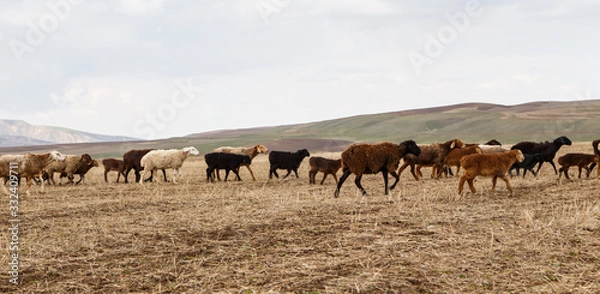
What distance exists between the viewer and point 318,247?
7871mm

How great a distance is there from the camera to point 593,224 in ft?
Answer: 28.4

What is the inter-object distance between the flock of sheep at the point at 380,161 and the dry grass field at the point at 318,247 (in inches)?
50.7

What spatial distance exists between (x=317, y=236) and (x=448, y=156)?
12.2 m

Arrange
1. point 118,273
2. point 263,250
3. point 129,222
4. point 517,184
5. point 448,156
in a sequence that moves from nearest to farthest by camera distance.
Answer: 1. point 118,273
2. point 263,250
3. point 129,222
4. point 517,184
5. point 448,156

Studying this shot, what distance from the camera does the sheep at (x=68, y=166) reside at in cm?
2198

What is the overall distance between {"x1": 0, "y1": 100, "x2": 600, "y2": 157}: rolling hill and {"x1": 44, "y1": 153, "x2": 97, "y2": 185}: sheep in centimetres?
5921

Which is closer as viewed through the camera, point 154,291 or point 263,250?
point 154,291

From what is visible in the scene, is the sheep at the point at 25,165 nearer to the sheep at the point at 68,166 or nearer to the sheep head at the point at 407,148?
the sheep at the point at 68,166

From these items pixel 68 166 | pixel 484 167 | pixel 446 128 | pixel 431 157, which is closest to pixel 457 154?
pixel 431 157

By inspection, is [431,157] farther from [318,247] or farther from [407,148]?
[318,247]

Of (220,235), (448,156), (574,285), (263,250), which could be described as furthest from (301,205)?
(448,156)

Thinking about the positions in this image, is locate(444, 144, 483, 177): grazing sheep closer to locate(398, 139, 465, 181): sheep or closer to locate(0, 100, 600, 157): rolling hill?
locate(398, 139, 465, 181): sheep

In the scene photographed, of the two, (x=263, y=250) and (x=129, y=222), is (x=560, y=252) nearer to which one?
(x=263, y=250)

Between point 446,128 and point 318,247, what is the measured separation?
102 metres
